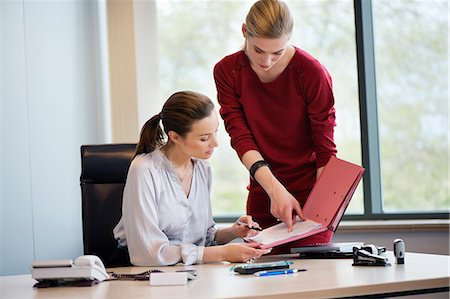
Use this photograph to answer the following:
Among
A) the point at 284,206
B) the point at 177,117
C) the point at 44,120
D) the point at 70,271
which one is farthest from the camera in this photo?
the point at 44,120

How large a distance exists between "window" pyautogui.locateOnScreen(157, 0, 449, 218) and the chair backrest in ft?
5.32

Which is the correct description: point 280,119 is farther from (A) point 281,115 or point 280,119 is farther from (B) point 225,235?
(B) point 225,235

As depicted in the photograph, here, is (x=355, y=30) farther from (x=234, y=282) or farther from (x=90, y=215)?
(x=234, y=282)

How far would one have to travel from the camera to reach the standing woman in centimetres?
265

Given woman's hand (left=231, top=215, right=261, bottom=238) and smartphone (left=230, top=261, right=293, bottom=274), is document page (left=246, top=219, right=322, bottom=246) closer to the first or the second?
woman's hand (left=231, top=215, right=261, bottom=238)

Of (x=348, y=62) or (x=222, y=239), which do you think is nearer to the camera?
(x=222, y=239)

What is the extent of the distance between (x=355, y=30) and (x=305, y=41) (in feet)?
1.37

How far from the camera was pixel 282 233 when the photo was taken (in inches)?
95.8

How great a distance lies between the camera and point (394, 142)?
446cm

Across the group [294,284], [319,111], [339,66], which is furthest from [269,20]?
[339,66]

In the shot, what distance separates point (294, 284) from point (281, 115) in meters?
0.96

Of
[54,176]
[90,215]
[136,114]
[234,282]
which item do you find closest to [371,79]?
[136,114]

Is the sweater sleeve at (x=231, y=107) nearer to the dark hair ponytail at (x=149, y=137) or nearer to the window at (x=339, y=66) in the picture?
the dark hair ponytail at (x=149, y=137)

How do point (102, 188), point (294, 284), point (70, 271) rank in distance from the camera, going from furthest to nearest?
point (102, 188), point (70, 271), point (294, 284)
